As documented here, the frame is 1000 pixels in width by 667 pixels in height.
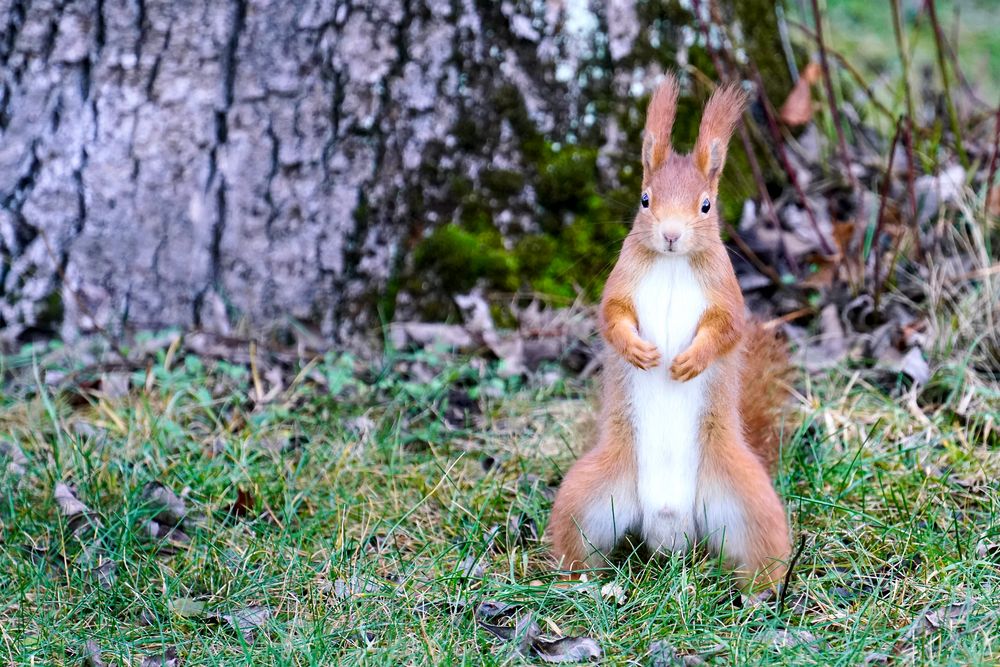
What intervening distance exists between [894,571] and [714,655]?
50 cm

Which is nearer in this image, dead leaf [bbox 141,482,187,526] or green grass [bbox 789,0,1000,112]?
dead leaf [bbox 141,482,187,526]

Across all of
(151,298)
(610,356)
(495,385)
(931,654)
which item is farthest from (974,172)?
(151,298)

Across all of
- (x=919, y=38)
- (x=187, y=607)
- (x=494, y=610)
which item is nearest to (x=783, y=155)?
(x=494, y=610)

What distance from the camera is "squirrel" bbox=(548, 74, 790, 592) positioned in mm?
2094

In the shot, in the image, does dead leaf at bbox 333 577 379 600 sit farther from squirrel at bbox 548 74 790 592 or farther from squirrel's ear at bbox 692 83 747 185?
squirrel's ear at bbox 692 83 747 185

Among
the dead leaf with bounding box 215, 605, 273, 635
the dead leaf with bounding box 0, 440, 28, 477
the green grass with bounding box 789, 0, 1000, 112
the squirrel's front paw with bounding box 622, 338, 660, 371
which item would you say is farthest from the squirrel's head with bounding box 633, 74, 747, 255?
the green grass with bounding box 789, 0, 1000, 112

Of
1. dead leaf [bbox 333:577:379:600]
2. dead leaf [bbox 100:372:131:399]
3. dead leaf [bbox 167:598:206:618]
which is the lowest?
dead leaf [bbox 167:598:206:618]

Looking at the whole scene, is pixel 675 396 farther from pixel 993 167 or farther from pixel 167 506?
pixel 993 167

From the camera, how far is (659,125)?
2.13 m

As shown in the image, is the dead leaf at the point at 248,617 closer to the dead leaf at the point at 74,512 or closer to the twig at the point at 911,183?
the dead leaf at the point at 74,512

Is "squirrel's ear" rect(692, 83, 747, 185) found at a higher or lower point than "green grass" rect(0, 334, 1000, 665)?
higher

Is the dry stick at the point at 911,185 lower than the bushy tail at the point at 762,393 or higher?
higher

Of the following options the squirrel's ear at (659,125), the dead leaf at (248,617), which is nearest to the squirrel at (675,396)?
the squirrel's ear at (659,125)

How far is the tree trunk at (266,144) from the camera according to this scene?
10.7 ft
